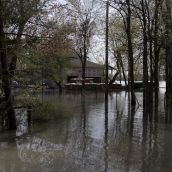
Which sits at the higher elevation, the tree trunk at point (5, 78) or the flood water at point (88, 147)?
the tree trunk at point (5, 78)

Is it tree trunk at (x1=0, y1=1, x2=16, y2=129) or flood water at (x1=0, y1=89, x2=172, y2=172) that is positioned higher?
tree trunk at (x1=0, y1=1, x2=16, y2=129)

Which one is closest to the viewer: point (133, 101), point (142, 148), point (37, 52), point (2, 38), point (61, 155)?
point (61, 155)

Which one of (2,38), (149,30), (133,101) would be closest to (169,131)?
(2,38)

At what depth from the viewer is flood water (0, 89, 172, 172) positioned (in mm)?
10234

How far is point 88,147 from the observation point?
1263 centimetres

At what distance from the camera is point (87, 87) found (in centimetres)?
5741

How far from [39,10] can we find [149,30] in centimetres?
1602

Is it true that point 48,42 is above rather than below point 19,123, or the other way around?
above

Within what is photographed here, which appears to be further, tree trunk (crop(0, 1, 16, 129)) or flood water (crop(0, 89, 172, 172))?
tree trunk (crop(0, 1, 16, 129))

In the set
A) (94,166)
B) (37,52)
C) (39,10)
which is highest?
(39,10)

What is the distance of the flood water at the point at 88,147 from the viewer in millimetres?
10234

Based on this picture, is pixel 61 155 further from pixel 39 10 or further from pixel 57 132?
pixel 39 10

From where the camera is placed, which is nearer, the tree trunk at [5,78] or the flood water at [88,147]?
the flood water at [88,147]

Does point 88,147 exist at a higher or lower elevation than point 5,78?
lower
